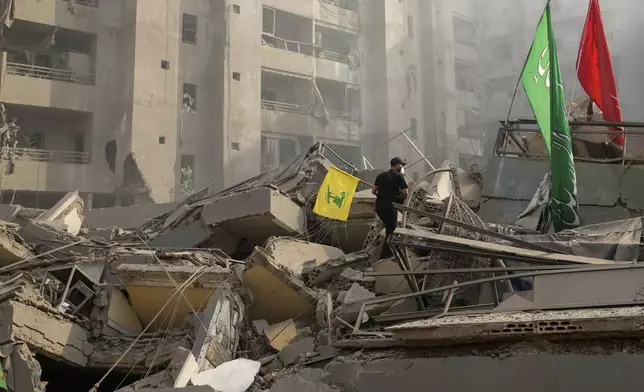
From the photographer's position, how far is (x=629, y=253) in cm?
643

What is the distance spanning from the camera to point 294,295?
24.4 feet

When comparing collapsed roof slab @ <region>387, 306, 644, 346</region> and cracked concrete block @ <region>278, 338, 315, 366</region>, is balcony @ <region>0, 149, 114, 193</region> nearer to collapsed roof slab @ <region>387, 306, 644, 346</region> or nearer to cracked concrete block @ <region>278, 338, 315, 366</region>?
cracked concrete block @ <region>278, 338, 315, 366</region>

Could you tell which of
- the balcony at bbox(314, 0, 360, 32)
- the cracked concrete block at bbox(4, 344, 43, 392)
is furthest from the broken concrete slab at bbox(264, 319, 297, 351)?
the balcony at bbox(314, 0, 360, 32)

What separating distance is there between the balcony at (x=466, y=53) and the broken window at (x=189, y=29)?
18.5m

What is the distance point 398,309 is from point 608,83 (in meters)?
7.47

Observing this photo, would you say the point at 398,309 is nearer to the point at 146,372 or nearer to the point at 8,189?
the point at 146,372

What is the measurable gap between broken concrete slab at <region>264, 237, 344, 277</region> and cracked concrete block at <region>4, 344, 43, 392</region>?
311 cm

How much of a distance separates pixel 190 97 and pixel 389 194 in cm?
1918

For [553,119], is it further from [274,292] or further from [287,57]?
[287,57]

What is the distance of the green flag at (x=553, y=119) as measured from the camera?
8.60 metres

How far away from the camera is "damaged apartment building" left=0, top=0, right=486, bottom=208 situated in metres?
22.1

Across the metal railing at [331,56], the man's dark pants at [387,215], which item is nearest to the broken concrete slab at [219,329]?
the man's dark pants at [387,215]

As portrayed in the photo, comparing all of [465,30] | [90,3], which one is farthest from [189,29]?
[465,30]

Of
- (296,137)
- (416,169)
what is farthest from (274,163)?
(416,169)
